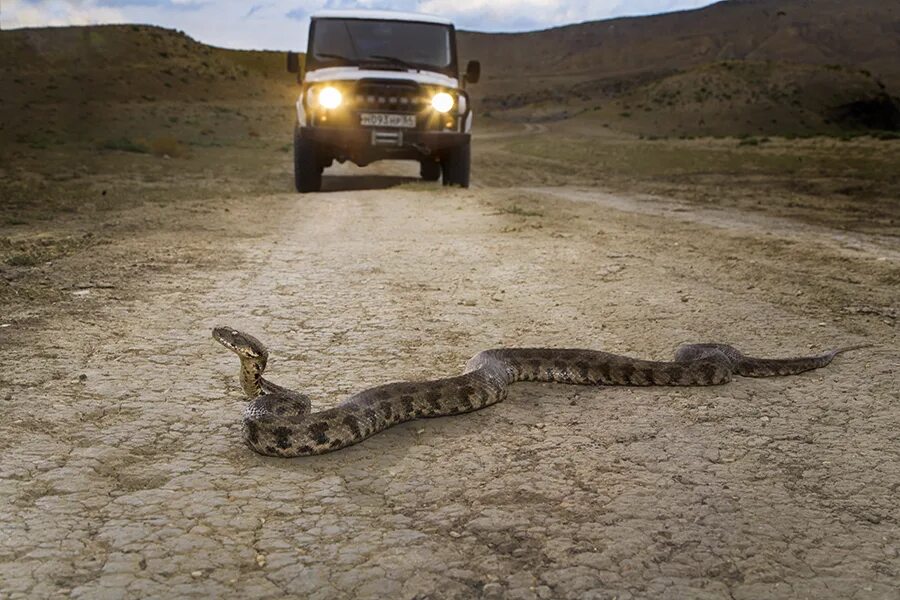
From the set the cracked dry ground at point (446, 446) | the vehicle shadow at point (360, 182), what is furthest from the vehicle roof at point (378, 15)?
the cracked dry ground at point (446, 446)

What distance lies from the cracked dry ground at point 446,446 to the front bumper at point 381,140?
6.78 m

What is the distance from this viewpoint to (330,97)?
1532 centimetres

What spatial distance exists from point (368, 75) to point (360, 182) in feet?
15.5

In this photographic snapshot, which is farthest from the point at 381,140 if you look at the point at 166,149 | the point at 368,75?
the point at 166,149

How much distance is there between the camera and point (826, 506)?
3727 millimetres

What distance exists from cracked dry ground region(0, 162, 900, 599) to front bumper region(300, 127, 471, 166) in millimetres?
6781

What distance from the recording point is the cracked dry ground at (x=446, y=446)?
3182 mm

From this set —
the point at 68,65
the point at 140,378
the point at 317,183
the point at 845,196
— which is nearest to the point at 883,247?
the point at 845,196

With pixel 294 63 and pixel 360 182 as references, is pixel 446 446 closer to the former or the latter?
pixel 294 63

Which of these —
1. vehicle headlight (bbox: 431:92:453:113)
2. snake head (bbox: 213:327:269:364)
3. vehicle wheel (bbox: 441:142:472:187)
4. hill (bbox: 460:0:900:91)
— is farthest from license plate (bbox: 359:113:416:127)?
hill (bbox: 460:0:900:91)

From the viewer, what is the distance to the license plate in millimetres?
15406

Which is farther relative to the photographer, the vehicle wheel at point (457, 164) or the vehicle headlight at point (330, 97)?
the vehicle wheel at point (457, 164)

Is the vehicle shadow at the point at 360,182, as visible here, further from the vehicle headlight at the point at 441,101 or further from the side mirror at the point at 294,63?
the vehicle headlight at the point at 441,101

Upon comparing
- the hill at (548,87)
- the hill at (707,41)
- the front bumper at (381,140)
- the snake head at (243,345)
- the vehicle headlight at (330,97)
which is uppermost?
the hill at (707,41)
